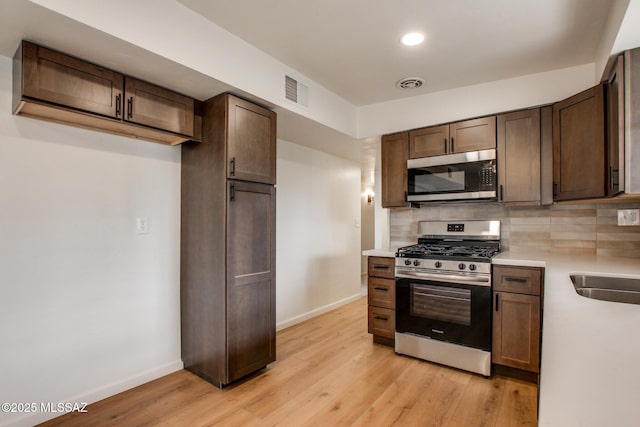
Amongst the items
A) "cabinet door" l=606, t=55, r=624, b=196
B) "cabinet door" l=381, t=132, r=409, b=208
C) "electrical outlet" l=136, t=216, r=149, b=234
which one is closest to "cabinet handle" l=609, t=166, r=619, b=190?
"cabinet door" l=606, t=55, r=624, b=196

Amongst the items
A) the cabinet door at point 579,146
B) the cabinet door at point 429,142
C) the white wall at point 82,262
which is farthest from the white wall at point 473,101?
the white wall at point 82,262

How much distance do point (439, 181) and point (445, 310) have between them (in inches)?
46.5

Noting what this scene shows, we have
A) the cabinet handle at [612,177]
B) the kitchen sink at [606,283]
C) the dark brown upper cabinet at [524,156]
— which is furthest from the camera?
the dark brown upper cabinet at [524,156]

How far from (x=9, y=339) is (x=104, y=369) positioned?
1.90 feet

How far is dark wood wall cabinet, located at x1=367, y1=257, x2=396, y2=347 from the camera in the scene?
3.03 metres

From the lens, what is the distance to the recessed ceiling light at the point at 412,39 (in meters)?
2.19

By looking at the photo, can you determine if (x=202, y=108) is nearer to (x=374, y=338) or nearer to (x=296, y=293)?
(x=296, y=293)

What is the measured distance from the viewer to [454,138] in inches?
119

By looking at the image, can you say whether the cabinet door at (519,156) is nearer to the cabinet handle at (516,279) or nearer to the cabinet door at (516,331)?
the cabinet handle at (516,279)

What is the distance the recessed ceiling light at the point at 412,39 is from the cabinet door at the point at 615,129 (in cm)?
115

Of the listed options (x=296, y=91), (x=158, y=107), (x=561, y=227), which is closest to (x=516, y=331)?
(x=561, y=227)

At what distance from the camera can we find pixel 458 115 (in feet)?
9.91

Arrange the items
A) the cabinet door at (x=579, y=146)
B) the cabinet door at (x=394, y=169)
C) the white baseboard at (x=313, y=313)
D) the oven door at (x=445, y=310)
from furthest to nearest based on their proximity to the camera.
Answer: the white baseboard at (x=313, y=313) < the cabinet door at (x=394, y=169) < the oven door at (x=445, y=310) < the cabinet door at (x=579, y=146)

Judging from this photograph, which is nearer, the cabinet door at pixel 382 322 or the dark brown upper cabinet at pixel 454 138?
the dark brown upper cabinet at pixel 454 138
